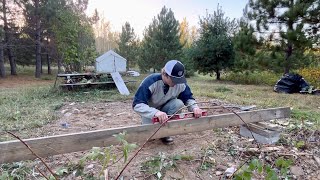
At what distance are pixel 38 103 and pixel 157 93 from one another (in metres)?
4.50

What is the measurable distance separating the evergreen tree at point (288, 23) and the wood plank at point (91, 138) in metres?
7.26

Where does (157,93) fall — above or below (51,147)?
above

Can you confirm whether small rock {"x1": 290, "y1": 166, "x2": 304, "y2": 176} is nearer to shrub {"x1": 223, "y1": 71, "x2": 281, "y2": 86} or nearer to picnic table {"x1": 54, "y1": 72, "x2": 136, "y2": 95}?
picnic table {"x1": 54, "y1": 72, "x2": 136, "y2": 95}

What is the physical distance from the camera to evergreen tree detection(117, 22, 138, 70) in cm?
2192

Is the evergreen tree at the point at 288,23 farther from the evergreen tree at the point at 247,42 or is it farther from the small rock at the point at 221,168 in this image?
the small rock at the point at 221,168

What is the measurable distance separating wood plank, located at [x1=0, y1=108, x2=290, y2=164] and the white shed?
8.09 meters

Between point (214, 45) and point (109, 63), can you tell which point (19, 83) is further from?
point (214, 45)

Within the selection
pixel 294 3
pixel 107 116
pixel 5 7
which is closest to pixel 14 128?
pixel 107 116

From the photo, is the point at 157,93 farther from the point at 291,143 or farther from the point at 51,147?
the point at 291,143

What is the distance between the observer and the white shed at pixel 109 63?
33.3 feet

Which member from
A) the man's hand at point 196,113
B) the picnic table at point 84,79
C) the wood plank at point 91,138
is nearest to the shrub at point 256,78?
the picnic table at point 84,79

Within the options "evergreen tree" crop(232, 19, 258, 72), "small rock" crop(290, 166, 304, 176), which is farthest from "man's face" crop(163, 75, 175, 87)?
→ "evergreen tree" crop(232, 19, 258, 72)

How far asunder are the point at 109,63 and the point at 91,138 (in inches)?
340

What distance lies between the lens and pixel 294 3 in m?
8.73
